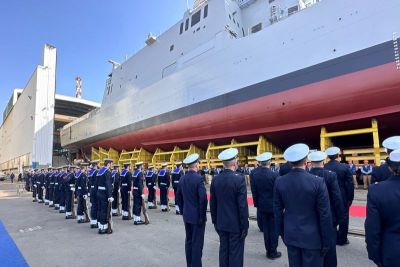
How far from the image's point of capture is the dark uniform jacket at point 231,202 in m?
3.16

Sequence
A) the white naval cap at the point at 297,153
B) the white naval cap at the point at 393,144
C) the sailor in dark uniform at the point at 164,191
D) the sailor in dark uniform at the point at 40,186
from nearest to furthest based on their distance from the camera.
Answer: the white naval cap at the point at 393,144, the white naval cap at the point at 297,153, the sailor in dark uniform at the point at 164,191, the sailor in dark uniform at the point at 40,186

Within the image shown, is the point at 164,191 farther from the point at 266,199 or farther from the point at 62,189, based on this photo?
the point at 266,199

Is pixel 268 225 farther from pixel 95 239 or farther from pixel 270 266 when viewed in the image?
pixel 95 239

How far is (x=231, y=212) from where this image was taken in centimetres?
322

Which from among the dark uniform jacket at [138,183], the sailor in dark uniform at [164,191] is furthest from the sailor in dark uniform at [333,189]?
the sailor in dark uniform at [164,191]

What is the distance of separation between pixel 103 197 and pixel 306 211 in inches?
191

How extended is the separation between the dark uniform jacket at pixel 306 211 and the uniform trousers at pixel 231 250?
26.4 inches

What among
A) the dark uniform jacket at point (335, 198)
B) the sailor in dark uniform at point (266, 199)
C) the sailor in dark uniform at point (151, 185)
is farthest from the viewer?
the sailor in dark uniform at point (151, 185)

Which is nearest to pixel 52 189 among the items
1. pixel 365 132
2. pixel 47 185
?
pixel 47 185

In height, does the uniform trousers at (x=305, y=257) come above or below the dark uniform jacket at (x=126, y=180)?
below

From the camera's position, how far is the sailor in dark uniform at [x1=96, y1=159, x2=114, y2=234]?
237 inches

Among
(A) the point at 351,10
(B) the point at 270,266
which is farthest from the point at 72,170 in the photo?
(A) the point at 351,10

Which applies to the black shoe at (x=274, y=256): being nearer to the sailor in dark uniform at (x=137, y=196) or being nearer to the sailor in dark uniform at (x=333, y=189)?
the sailor in dark uniform at (x=333, y=189)

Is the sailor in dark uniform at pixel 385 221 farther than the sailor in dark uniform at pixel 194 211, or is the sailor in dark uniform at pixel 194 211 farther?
the sailor in dark uniform at pixel 194 211
